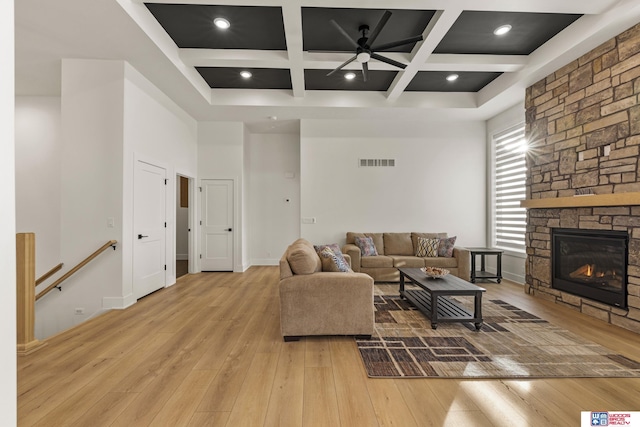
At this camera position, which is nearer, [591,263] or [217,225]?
[591,263]

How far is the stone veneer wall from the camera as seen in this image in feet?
10.2

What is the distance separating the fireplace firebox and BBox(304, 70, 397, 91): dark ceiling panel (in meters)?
3.42

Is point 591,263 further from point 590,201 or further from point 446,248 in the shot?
point 446,248

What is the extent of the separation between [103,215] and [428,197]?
571 centimetres

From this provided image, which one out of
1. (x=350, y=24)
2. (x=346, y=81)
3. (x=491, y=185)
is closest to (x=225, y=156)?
(x=346, y=81)

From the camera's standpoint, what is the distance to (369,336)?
2.87 meters

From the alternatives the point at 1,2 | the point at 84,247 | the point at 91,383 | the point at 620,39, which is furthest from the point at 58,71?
the point at 620,39

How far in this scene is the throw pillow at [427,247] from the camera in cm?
545

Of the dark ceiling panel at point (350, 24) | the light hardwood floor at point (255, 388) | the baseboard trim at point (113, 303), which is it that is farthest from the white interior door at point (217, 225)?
the dark ceiling panel at point (350, 24)

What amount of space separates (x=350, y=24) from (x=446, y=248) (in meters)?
3.98

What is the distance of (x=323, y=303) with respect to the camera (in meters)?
2.78

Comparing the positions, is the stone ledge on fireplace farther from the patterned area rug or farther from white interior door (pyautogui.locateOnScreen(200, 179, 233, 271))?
white interior door (pyautogui.locateOnScreen(200, 179, 233, 271))

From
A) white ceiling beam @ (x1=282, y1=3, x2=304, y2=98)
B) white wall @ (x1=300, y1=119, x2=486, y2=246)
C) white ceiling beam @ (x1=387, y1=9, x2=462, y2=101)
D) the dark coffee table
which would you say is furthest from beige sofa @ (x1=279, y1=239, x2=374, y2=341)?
white wall @ (x1=300, y1=119, x2=486, y2=246)

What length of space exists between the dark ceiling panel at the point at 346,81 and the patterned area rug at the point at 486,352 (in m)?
3.73
